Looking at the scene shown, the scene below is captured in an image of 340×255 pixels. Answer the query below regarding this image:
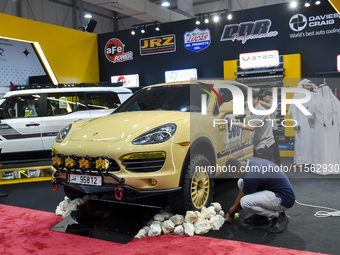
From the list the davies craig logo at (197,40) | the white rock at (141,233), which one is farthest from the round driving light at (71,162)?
the davies craig logo at (197,40)

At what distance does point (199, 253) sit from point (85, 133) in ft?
5.29

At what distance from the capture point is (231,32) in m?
9.97

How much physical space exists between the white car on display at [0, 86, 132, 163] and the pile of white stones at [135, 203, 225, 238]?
3.50 metres

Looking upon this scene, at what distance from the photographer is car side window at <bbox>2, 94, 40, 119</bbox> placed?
5.94m

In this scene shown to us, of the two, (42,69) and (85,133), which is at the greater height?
(42,69)

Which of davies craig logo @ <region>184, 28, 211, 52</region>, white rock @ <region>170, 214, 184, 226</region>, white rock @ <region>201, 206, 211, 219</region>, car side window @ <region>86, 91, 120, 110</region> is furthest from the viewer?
davies craig logo @ <region>184, 28, 211, 52</region>

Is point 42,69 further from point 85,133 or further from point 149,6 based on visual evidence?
point 85,133

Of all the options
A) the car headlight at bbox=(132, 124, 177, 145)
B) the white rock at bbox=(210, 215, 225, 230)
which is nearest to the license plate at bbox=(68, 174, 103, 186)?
the car headlight at bbox=(132, 124, 177, 145)

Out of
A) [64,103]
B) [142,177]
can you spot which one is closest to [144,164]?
[142,177]

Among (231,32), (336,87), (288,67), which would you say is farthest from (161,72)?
(336,87)

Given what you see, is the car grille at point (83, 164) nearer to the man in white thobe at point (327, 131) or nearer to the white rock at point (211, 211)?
the white rock at point (211, 211)

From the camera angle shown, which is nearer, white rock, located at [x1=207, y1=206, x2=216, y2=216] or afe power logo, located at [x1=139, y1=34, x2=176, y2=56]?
white rock, located at [x1=207, y1=206, x2=216, y2=216]

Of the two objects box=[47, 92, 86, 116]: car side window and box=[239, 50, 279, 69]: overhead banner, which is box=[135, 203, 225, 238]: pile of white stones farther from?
box=[239, 50, 279, 69]: overhead banner

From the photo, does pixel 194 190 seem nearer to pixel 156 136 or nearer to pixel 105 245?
pixel 156 136
